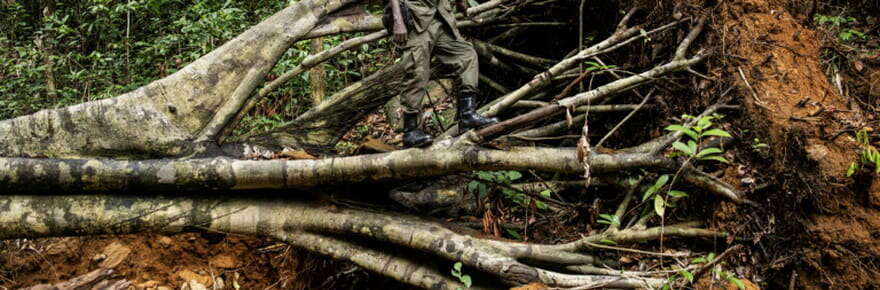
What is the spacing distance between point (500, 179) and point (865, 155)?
2.04 meters

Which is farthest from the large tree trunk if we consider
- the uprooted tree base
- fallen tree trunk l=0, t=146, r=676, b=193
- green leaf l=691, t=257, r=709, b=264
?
green leaf l=691, t=257, r=709, b=264

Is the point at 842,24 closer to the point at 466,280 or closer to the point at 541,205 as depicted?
the point at 541,205

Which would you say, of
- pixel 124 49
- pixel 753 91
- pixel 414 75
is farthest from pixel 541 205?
pixel 124 49

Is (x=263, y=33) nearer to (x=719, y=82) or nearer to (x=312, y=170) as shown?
(x=312, y=170)

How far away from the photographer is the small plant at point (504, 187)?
12.7 ft

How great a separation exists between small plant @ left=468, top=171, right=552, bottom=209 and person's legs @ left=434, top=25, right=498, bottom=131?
0.37m

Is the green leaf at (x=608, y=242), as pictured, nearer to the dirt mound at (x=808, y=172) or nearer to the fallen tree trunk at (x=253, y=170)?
the fallen tree trunk at (x=253, y=170)

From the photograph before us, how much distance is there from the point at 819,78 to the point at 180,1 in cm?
820

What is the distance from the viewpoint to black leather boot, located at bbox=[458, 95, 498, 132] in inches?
148

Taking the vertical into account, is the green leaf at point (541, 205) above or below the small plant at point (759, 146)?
below

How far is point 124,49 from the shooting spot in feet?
29.8

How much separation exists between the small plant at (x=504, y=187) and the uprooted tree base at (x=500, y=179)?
20mm

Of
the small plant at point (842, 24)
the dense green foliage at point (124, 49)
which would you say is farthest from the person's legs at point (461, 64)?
the dense green foliage at point (124, 49)

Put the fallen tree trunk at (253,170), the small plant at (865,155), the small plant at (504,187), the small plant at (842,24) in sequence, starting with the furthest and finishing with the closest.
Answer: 1. the small plant at (842,24)
2. the small plant at (504,187)
3. the fallen tree trunk at (253,170)
4. the small plant at (865,155)
